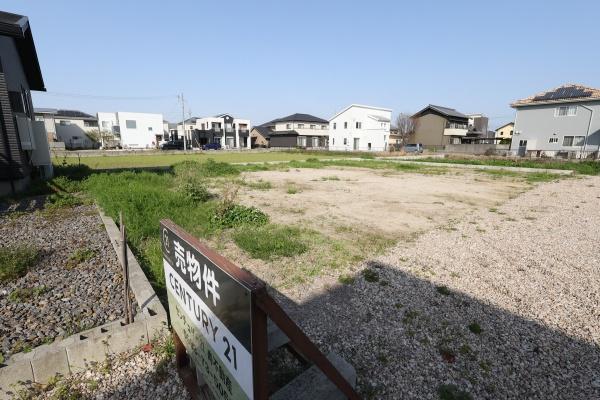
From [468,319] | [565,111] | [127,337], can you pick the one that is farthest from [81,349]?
[565,111]

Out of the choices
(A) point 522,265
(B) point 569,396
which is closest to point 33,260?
(B) point 569,396

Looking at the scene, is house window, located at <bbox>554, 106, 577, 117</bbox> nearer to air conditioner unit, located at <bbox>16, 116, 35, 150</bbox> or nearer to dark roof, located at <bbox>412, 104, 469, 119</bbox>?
dark roof, located at <bbox>412, 104, 469, 119</bbox>

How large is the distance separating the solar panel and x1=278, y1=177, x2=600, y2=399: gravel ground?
29541mm

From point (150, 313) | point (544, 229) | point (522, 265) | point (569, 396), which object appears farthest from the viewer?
point (544, 229)

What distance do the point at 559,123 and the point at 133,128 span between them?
2104 inches

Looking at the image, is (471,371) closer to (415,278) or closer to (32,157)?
(415,278)

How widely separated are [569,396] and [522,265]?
2.82 meters

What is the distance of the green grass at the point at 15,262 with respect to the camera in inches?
139

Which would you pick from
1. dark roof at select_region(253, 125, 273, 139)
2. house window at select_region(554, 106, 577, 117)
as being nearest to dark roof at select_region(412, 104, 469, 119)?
house window at select_region(554, 106, 577, 117)

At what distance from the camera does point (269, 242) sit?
5121 millimetres

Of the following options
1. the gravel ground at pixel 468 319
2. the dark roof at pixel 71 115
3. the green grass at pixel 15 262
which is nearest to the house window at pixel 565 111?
the gravel ground at pixel 468 319

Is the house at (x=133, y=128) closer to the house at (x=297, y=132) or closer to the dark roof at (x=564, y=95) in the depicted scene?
the house at (x=297, y=132)

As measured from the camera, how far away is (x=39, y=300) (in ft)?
10.3

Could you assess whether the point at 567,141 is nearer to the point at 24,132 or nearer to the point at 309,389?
the point at 309,389
